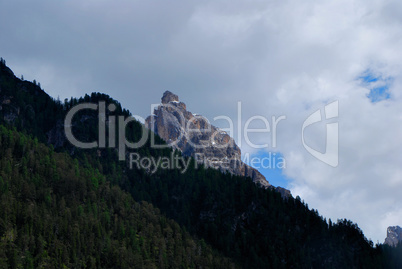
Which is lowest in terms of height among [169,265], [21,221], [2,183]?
[169,265]

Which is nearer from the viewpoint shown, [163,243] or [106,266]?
[106,266]

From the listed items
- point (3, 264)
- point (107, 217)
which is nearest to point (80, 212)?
point (107, 217)

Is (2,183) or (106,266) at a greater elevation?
(2,183)

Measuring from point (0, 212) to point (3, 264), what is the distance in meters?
24.9

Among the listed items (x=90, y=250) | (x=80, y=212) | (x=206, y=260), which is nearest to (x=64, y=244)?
(x=90, y=250)

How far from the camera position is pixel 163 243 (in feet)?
639

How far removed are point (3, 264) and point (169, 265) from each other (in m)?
52.3

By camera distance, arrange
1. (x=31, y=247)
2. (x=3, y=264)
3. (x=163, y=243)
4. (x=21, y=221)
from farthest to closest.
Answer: (x=163, y=243), (x=21, y=221), (x=31, y=247), (x=3, y=264)

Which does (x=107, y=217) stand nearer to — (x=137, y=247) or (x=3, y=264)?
(x=137, y=247)

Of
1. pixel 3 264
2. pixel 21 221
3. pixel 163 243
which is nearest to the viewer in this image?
pixel 3 264

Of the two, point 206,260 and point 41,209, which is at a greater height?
point 41,209

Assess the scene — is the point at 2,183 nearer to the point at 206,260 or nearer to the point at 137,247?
the point at 137,247

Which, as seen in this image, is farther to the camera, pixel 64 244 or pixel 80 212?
pixel 80 212

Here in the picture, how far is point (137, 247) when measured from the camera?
619 ft
